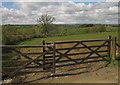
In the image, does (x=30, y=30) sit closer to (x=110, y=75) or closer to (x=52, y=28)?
(x=52, y=28)

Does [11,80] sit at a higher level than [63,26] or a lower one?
lower

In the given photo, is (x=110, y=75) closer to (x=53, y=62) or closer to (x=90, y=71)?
(x=90, y=71)

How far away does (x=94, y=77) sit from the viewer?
937cm

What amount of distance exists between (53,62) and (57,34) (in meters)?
47.2

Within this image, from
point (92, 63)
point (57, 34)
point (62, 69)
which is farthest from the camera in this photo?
point (57, 34)

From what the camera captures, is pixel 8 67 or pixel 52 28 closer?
pixel 8 67

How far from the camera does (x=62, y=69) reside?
1062 centimetres

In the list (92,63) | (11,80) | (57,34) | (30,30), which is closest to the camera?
(11,80)

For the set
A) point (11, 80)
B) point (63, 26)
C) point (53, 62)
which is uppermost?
point (63, 26)

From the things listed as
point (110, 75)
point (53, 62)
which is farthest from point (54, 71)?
point (110, 75)

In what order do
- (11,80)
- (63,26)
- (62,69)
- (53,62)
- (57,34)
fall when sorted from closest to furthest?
(11,80) → (53,62) → (62,69) → (57,34) → (63,26)

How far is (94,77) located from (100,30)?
52276 millimetres

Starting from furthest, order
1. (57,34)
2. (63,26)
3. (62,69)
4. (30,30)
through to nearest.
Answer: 1. (63,26)
2. (57,34)
3. (30,30)
4. (62,69)

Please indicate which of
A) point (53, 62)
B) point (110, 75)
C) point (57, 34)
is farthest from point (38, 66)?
point (57, 34)
